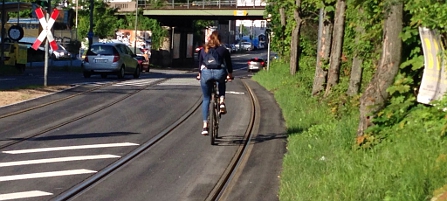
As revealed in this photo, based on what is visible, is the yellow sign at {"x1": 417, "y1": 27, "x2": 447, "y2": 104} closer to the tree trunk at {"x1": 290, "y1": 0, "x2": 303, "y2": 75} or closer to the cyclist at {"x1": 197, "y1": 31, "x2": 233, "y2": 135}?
the cyclist at {"x1": 197, "y1": 31, "x2": 233, "y2": 135}

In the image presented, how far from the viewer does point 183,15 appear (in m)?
75.8

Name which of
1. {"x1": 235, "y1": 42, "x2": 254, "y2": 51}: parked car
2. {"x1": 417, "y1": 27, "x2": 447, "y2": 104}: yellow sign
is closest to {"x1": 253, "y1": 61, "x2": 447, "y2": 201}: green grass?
{"x1": 417, "y1": 27, "x2": 447, "y2": 104}: yellow sign

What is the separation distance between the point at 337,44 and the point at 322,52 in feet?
10.5

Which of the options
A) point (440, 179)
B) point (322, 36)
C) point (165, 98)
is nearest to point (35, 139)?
point (440, 179)

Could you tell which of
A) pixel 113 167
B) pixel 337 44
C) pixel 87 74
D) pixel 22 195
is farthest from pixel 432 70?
pixel 87 74

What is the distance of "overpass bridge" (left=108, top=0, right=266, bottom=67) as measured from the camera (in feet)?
238

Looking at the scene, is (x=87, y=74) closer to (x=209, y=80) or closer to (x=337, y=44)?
(x=337, y=44)

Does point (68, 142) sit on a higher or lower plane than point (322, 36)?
lower

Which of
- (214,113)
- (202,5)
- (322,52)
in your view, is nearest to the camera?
(214,113)

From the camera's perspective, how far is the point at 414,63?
424 inches

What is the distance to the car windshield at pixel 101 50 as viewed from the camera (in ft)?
108

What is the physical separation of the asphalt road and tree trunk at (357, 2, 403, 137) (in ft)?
4.55

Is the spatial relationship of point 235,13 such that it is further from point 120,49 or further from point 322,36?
point 322,36

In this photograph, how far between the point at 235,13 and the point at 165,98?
50.5 metres
